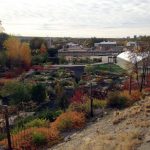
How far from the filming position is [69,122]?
18.3 meters

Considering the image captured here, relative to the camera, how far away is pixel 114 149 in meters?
12.2

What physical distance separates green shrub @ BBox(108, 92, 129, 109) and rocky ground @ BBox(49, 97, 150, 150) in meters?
1.97

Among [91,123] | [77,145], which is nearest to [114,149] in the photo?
[77,145]

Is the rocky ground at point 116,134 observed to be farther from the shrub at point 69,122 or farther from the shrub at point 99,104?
the shrub at point 99,104

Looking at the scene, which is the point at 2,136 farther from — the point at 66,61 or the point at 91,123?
the point at 66,61

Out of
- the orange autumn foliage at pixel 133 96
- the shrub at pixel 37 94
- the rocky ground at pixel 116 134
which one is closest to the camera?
the rocky ground at pixel 116 134

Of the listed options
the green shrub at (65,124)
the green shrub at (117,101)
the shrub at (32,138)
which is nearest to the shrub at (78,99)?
the green shrub at (117,101)

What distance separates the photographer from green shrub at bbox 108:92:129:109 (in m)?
22.9

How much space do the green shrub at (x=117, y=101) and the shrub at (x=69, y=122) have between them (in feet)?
13.7

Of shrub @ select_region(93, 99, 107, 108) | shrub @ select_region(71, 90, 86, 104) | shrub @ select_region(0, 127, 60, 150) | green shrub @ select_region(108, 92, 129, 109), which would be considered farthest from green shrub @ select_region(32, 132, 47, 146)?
green shrub @ select_region(108, 92, 129, 109)

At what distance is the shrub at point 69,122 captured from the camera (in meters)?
18.1

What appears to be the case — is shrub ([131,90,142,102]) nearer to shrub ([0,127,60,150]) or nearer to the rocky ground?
the rocky ground

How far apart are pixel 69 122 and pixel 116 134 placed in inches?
161

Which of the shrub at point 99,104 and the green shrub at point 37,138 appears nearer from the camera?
the green shrub at point 37,138
